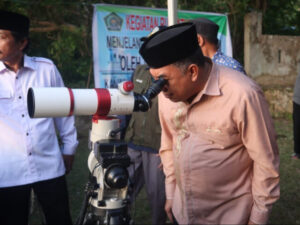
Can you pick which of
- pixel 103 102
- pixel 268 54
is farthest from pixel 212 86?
pixel 268 54

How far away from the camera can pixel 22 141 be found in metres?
2.21

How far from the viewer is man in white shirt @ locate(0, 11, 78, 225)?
2.18m

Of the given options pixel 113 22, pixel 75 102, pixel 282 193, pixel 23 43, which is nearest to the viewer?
pixel 75 102

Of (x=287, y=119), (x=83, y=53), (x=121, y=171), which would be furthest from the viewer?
(x=287, y=119)

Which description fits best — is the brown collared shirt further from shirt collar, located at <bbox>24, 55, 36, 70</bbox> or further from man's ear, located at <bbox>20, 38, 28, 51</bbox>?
man's ear, located at <bbox>20, 38, 28, 51</bbox>

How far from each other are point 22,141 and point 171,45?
4.26ft

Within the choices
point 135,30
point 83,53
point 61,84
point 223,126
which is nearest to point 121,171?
point 223,126

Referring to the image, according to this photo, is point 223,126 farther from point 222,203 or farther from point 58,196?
point 58,196

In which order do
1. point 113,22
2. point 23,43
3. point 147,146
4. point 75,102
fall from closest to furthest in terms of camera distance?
point 75,102 < point 23,43 < point 147,146 < point 113,22

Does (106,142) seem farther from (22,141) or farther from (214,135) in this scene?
(22,141)

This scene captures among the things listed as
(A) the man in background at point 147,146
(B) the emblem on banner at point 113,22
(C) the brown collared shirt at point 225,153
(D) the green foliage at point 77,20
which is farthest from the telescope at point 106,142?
(D) the green foliage at point 77,20

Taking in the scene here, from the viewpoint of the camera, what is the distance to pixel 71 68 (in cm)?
791

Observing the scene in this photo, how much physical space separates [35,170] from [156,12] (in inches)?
127

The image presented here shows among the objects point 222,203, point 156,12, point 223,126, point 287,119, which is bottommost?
point 287,119
